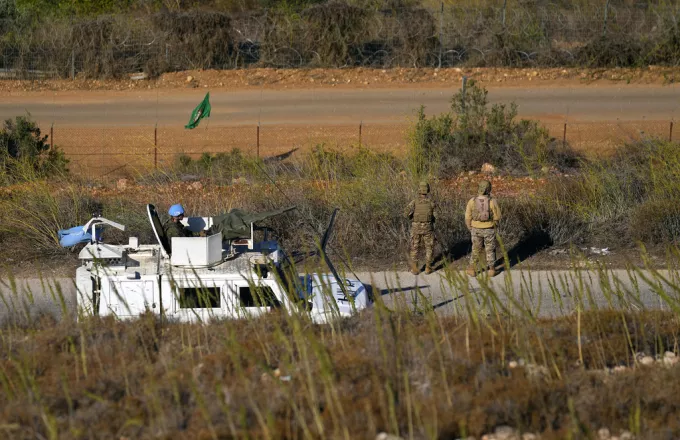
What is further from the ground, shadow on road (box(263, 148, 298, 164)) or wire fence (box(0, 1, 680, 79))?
wire fence (box(0, 1, 680, 79))

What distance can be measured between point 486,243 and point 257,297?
4803 mm

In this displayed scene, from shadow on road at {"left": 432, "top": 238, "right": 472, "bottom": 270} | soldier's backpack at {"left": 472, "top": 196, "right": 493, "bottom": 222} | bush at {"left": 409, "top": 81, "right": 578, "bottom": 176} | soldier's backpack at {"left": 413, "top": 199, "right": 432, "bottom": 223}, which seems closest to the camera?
soldier's backpack at {"left": 472, "top": 196, "right": 493, "bottom": 222}

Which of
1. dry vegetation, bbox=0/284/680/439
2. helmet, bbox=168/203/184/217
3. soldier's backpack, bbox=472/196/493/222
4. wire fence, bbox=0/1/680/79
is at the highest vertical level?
wire fence, bbox=0/1/680/79

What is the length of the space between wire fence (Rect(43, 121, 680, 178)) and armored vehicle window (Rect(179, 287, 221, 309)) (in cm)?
1254

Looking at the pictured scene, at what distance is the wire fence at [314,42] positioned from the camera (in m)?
34.9

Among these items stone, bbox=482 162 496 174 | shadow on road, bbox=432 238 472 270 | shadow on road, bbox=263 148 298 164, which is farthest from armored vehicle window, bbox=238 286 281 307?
shadow on road, bbox=263 148 298 164

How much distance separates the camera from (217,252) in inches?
426

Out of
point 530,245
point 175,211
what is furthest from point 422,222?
point 175,211

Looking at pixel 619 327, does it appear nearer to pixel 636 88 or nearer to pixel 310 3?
pixel 636 88

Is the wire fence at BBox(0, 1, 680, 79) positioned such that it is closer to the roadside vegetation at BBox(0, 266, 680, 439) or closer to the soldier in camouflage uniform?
the soldier in camouflage uniform

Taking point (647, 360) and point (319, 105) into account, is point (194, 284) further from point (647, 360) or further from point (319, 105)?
point (319, 105)

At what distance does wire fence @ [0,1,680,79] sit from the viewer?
34.9m

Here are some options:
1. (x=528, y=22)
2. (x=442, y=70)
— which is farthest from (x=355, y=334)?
(x=528, y=22)

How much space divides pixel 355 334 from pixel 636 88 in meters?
26.9
